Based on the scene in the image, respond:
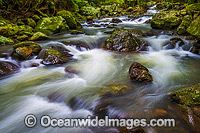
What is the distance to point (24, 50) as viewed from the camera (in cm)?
491

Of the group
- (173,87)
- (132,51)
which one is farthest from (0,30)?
(173,87)

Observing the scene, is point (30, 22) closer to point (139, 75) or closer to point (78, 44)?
point (78, 44)

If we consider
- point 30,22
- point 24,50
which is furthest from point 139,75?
point 30,22

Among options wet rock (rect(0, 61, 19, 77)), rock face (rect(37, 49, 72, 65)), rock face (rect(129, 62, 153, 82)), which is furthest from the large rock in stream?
rock face (rect(129, 62, 153, 82))

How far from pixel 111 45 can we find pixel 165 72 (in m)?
3.00

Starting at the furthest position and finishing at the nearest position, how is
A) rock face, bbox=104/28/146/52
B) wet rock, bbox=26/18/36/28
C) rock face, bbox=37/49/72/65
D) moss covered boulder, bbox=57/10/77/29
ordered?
moss covered boulder, bbox=57/10/77/29
wet rock, bbox=26/18/36/28
rock face, bbox=104/28/146/52
rock face, bbox=37/49/72/65

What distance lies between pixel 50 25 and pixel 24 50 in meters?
4.82

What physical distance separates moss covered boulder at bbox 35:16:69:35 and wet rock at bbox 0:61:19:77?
201 inches

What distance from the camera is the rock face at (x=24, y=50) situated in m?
4.72

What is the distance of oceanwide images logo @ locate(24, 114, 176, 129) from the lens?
1989 millimetres

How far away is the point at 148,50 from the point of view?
628 centimetres

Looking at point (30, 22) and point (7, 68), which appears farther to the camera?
point (30, 22)

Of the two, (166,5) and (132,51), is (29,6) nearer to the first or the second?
(132,51)

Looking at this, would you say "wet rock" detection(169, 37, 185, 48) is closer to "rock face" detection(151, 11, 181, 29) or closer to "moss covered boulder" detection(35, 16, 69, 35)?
"rock face" detection(151, 11, 181, 29)
